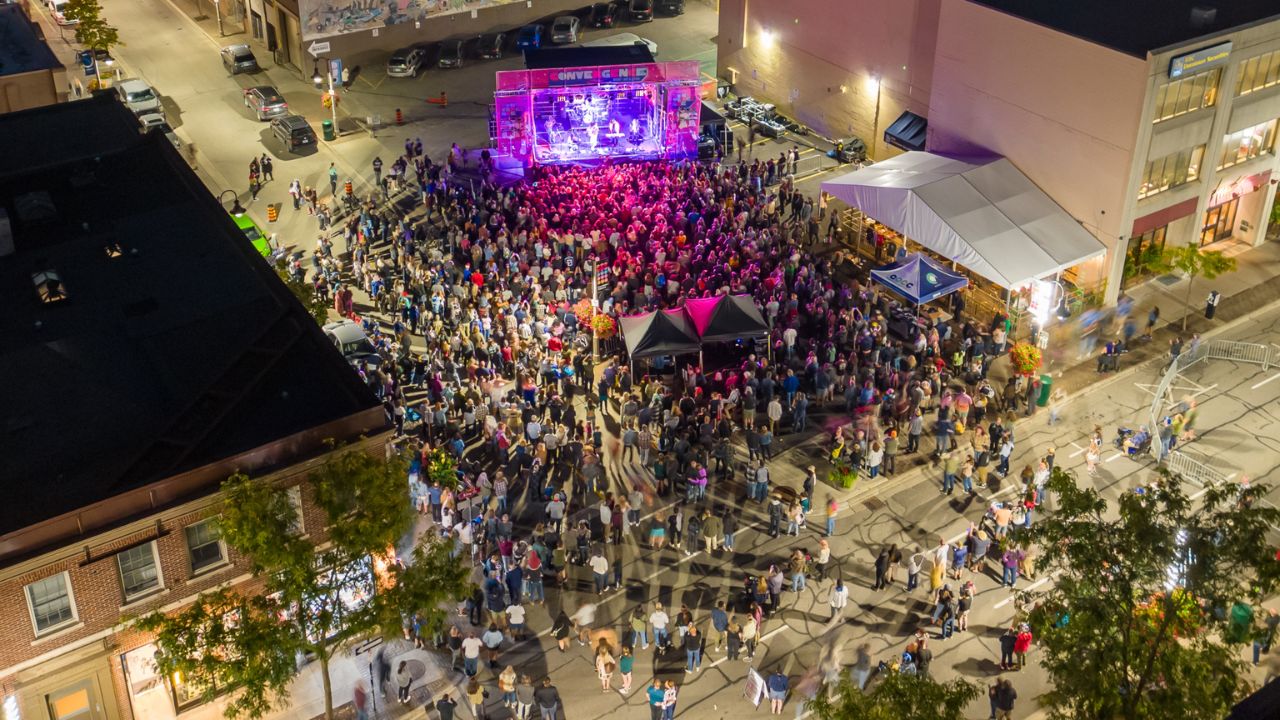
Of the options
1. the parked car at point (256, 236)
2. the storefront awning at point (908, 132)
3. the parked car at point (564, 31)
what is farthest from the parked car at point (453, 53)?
the storefront awning at point (908, 132)

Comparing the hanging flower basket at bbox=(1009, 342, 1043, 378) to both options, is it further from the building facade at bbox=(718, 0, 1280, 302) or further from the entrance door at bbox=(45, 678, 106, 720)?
the entrance door at bbox=(45, 678, 106, 720)

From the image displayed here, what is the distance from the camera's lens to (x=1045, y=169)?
4478cm

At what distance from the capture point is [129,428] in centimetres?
2683

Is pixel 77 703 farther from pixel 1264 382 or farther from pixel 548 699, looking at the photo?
pixel 1264 382

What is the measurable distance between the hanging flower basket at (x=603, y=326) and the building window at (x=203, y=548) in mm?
15893

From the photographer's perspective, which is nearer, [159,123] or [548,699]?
[548,699]

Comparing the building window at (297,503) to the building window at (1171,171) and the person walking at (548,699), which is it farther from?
the building window at (1171,171)

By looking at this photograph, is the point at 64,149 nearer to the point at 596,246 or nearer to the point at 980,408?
the point at 596,246

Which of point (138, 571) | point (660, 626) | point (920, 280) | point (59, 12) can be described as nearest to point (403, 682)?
point (660, 626)

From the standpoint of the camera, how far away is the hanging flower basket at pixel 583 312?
40.3 meters

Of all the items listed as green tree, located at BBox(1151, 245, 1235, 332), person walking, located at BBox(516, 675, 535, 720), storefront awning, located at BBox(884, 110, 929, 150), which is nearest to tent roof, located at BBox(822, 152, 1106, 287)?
green tree, located at BBox(1151, 245, 1235, 332)

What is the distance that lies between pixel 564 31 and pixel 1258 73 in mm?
39120

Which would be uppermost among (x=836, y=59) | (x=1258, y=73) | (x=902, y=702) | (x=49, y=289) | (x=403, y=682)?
(x=1258, y=73)

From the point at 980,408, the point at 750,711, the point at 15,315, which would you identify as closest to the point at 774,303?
the point at 980,408
